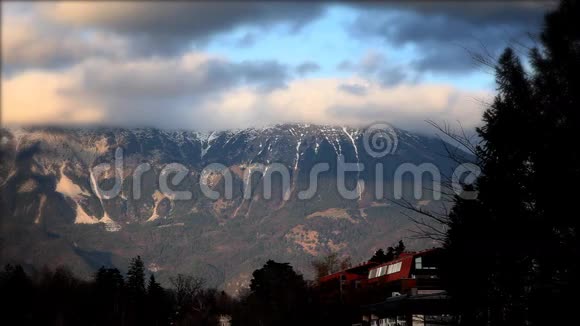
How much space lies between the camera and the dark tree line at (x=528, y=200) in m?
26.4

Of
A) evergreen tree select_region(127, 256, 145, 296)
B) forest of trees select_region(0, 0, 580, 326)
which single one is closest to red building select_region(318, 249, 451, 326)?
evergreen tree select_region(127, 256, 145, 296)

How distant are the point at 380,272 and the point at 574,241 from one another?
13134cm

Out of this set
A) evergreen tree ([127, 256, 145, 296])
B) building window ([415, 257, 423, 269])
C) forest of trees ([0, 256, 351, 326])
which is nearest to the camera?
forest of trees ([0, 256, 351, 326])

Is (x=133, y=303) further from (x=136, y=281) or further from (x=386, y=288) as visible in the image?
(x=386, y=288)

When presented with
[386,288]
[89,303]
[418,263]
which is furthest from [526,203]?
[418,263]

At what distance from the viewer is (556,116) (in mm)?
26406

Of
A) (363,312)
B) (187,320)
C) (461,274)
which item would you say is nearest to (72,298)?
(363,312)

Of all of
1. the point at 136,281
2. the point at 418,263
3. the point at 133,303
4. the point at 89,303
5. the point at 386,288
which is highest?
the point at 418,263

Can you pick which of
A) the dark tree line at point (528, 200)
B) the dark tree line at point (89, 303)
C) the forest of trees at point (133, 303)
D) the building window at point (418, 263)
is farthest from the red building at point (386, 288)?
the dark tree line at point (528, 200)

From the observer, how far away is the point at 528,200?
3378cm

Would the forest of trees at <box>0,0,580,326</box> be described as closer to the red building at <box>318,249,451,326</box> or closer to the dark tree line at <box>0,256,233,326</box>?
the dark tree line at <box>0,256,233,326</box>

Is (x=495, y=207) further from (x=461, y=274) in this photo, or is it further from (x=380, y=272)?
(x=380, y=272)

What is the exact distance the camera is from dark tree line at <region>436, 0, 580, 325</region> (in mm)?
26375

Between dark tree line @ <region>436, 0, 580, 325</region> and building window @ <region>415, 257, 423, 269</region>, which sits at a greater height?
building window @ <region>415, 257, 423, 269</region>
